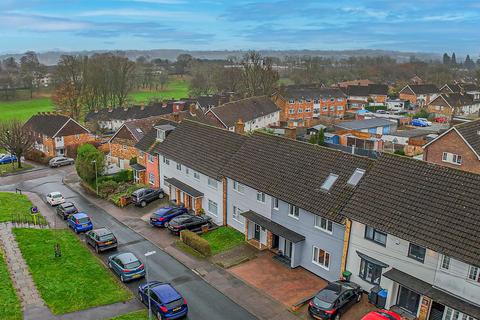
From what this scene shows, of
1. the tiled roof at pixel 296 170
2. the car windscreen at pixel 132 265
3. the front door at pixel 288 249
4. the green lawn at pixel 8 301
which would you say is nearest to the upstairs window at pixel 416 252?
the tiled roof at pixel 296 170

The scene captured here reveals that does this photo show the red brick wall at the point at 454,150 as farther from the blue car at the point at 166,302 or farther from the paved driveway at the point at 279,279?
the blue car at the point at 166,302

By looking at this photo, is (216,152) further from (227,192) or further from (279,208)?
(279,208)

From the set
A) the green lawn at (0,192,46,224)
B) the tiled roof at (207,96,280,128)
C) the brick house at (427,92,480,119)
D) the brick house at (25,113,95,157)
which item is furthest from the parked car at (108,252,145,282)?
the brick house at (427,92,480,119)

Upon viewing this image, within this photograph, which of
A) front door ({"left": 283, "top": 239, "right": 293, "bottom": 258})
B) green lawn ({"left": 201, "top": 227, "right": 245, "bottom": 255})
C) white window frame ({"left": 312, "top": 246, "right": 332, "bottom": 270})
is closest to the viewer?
white window frame ({"left": 312, "top": 246, "right": 332, "bottom": 270})

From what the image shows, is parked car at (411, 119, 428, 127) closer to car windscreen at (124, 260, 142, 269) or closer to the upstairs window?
the upstairs window

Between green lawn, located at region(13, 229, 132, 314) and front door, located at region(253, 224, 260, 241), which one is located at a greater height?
front door, located at region(253, 224, 260, 241)

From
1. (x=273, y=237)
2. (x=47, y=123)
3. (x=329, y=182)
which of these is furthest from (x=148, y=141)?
(x=47, y=123)
